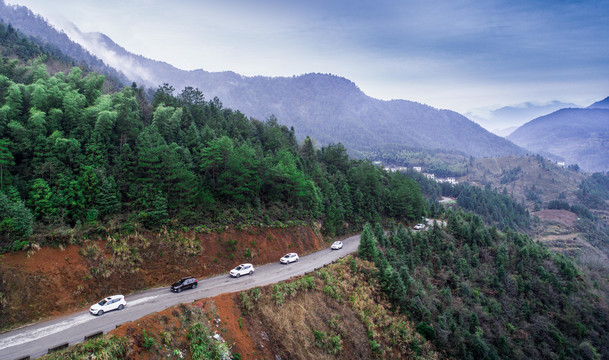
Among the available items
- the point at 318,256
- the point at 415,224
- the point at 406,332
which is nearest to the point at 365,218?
the point at 415,224

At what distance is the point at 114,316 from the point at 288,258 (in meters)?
16.6

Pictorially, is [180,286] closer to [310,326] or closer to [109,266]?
[109,266]

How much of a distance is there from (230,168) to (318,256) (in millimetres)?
14444

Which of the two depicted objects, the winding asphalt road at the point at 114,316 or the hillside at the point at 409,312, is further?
the hillside at the point at 409,312

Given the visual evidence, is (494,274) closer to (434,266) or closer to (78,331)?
(434,266)

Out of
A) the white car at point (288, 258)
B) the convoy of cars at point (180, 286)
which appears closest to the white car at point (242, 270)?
the convoy of cars at point (180, 286)

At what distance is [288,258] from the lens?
32.2m

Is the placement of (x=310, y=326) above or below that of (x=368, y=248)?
below

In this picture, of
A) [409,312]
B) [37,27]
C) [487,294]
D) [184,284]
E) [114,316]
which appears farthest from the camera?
[37,27]

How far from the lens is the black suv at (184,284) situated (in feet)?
75.9

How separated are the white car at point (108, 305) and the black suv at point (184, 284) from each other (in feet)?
11.3

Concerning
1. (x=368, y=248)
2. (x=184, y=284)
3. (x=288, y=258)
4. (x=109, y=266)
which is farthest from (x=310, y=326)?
(x=109, y=266)

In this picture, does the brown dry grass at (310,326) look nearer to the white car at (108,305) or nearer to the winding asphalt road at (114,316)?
the winding asphalt road at (114,316)

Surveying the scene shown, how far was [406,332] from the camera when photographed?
28.1 meters
